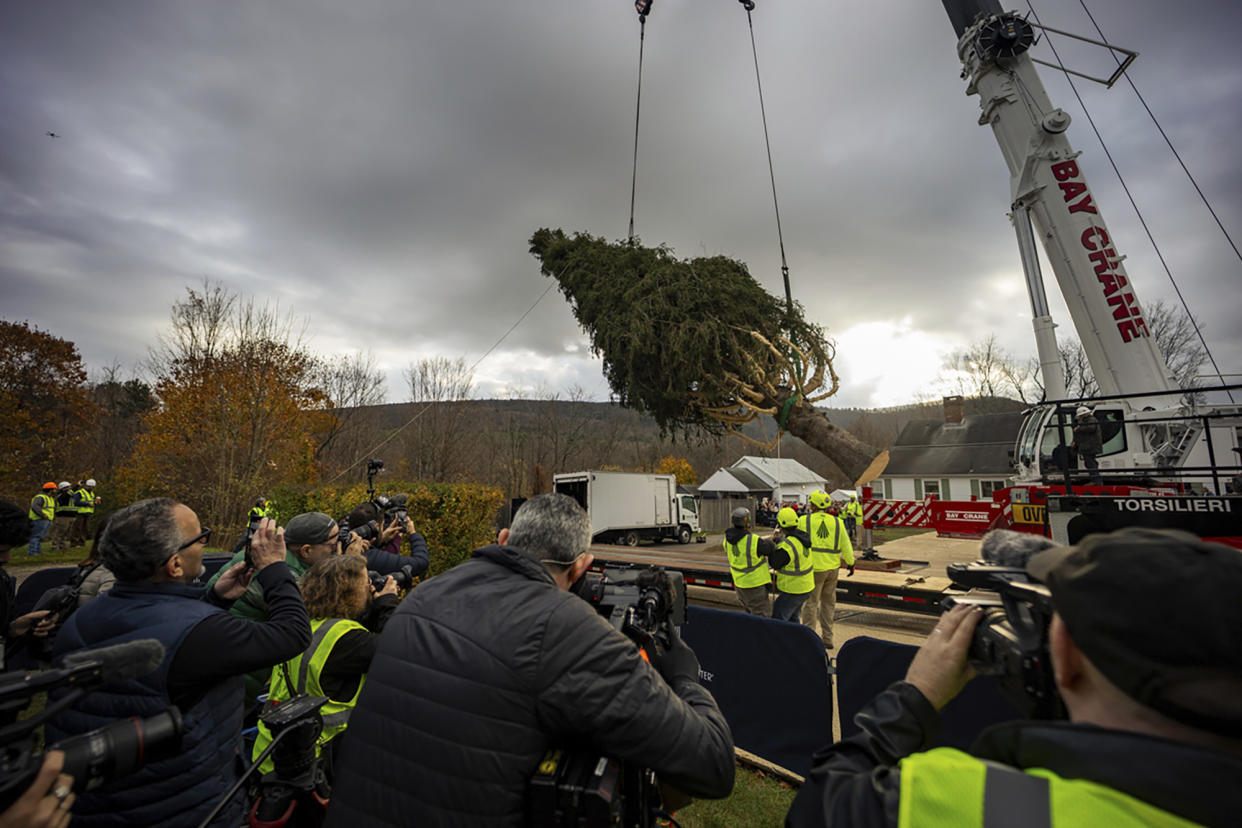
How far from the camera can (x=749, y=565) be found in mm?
7090

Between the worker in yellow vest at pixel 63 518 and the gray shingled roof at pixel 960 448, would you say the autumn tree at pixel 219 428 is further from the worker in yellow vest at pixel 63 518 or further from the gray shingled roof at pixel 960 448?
the gray shingled roof at pixel 960 448

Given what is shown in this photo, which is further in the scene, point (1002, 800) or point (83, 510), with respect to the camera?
point (83, 510)

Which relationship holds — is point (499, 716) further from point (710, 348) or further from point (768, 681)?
point (710, 348)

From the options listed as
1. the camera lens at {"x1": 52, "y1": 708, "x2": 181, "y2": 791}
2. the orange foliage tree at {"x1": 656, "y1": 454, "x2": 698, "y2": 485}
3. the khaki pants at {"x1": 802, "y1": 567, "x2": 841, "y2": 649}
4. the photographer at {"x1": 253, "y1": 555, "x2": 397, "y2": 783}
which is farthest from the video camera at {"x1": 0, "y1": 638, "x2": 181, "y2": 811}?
the orange foliage tree at {"x1": 656, "y1": 454, "x2": 698, "y2": 485}

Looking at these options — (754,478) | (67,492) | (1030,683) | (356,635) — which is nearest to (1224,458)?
(1030,683)

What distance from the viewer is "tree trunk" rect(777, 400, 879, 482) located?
9344mm

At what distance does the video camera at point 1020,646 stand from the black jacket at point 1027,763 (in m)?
0.21

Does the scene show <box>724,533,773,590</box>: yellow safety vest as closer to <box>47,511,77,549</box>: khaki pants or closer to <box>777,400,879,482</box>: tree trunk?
<box>777,400,879,482</box>: tree trunk

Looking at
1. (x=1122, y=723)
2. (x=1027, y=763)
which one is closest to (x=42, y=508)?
(x=1027, y=763)

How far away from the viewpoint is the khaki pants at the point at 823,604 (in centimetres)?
780

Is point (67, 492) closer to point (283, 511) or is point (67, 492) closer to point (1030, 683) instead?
point (283, 511)

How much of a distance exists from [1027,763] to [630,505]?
2074cm

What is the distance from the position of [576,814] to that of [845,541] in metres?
7.32

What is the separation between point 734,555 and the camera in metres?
7.22
